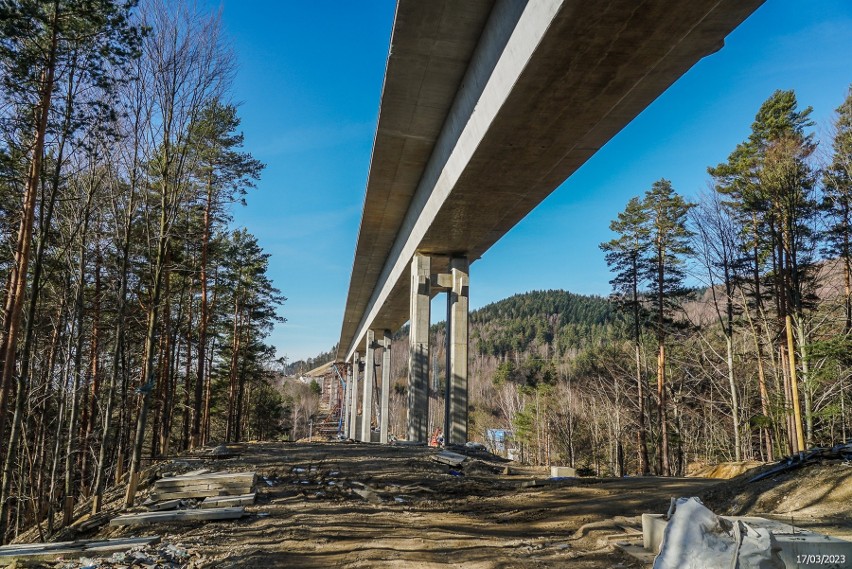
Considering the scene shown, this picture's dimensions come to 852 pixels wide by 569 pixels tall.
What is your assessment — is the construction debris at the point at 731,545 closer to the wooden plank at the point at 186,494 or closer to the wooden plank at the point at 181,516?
the wooden plank at the point at 181,516

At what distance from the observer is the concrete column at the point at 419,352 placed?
1820 cm

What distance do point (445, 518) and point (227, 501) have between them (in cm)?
353

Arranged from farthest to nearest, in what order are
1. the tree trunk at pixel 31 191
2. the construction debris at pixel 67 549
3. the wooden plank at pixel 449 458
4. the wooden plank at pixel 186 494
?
1. the wooden plank at pixel 449 458
2. the tree trunk at pixel 31 191
3. the wooden plank at pixel 186 494
4. the construction debris at pixel 67 549

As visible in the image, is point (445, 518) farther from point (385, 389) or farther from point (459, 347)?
point (385, 389)

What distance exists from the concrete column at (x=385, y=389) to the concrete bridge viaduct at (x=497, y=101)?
10688 mm

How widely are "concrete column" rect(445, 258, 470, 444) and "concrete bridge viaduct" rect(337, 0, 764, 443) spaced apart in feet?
0.14

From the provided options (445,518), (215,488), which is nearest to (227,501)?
(215,488)

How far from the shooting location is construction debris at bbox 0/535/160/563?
18.4 ft

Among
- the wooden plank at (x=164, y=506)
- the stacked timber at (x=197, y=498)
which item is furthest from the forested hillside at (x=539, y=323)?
the wooden plank at (x=164, y=506)

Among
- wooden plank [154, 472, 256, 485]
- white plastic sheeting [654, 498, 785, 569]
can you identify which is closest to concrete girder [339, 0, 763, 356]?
white plastic sheeting [654, 498, 785, 569]

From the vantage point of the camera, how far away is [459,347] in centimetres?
1788

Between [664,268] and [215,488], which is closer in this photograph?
[215,488]

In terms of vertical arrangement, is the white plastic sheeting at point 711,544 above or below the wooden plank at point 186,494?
above

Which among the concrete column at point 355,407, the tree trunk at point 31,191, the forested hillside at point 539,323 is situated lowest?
the concrete column at point 355,407
